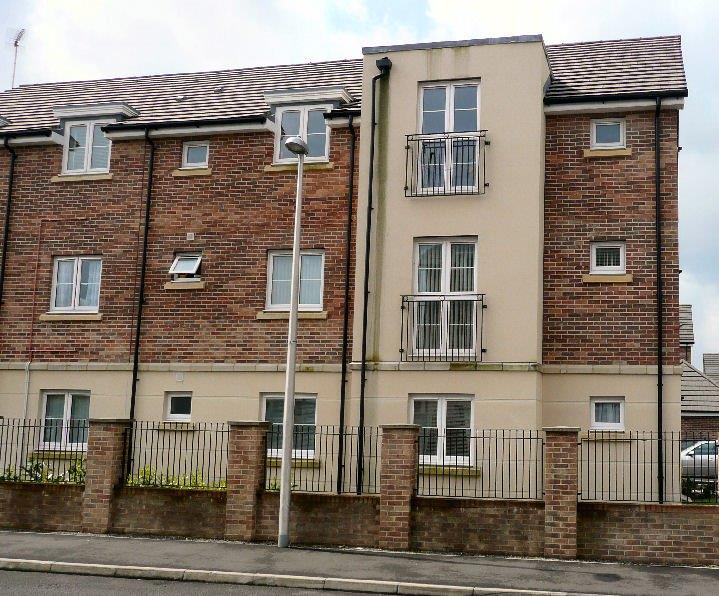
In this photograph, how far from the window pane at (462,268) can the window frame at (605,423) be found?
9.19ft

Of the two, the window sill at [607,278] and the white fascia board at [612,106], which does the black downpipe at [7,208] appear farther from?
the window sill at [607,278]

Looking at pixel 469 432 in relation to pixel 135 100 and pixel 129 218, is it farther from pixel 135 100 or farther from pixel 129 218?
pixel 135 100

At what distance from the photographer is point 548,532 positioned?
44.2 feet

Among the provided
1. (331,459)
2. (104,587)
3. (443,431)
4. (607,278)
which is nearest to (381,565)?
(104,587)

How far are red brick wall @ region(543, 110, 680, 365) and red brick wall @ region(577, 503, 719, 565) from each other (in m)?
3.87

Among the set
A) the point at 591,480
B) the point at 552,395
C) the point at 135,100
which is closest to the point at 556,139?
the point at 552,395

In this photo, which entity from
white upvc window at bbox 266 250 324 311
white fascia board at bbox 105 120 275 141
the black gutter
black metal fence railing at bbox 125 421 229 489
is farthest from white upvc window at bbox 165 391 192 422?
white fascia board at bbox 105 120 275 141

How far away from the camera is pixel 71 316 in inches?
764

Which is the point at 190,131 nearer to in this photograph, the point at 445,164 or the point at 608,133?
the point at 445,164

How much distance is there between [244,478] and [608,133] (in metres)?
8.75

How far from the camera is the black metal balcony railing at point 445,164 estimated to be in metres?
17.2

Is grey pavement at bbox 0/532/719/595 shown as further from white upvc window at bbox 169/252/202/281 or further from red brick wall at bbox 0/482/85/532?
white upvc window at bbox 169/252/202/281

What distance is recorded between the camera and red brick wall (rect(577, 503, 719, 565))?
43.1 feet

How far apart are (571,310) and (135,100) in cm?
1065
